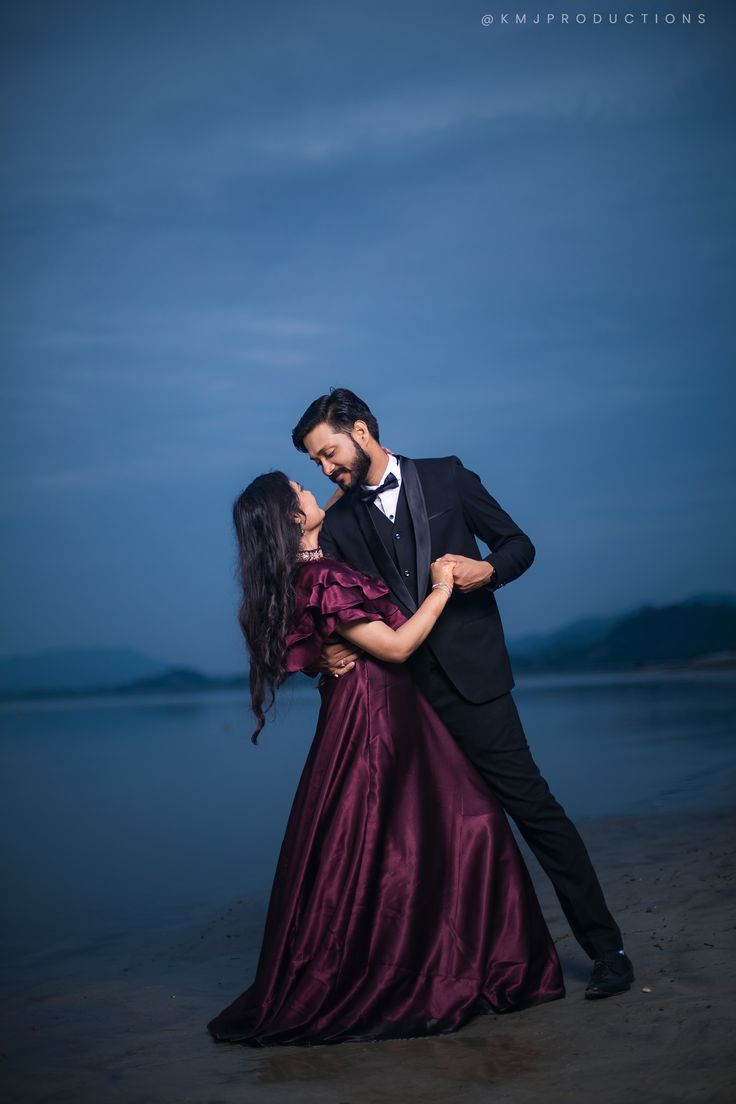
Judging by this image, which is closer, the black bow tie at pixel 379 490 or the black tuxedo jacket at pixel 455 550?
the black tuxedo jacket at pixel 455 550

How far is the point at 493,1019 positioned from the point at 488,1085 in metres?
0.46

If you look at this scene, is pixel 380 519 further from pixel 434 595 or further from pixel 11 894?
pixel 11 894

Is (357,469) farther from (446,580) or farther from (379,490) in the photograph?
(446,580)

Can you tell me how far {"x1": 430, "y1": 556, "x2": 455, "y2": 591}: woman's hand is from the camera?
9.58ft

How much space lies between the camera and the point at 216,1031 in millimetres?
2879

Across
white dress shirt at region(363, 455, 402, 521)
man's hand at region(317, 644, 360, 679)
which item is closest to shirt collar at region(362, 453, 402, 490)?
white dress shirt at region(363, 455, 402, 521)

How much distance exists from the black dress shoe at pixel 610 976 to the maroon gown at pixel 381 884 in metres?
0.11

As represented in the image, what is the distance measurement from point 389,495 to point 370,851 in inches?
40.6

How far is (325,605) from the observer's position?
114 inches

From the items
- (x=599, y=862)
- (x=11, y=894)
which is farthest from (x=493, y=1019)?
(x=11, y=894)

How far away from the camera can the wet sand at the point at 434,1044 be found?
7.64 feet

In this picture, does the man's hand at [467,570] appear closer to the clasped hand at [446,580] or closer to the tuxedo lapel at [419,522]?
the clasped hand at [446,580]

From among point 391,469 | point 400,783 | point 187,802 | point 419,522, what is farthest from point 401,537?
point 187,802

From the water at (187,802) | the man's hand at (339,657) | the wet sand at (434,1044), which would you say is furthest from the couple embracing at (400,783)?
the water at (187,802)
